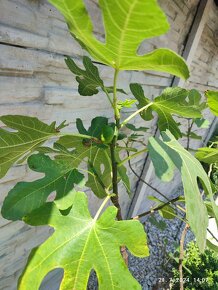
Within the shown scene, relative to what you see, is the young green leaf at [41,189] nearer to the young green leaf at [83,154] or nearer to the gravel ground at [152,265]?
the young green leaf at [83,154]

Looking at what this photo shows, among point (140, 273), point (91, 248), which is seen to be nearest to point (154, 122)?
point (140, 273)

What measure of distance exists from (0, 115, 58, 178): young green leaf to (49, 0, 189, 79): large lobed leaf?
252 millimetres

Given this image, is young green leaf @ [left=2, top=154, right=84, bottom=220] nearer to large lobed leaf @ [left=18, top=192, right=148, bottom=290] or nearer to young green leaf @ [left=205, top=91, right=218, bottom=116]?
large lobed leaf @ [left=18, top=192, right=148, bottom=290]

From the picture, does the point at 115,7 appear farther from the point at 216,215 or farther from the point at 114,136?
the point at 216,215

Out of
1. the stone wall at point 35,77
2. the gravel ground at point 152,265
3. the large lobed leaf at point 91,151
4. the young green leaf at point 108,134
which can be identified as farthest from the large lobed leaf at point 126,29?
the gravel ground at point 152,265

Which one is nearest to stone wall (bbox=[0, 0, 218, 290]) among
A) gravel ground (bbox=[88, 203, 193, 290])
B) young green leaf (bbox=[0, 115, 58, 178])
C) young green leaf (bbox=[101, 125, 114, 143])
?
young green leaf (bbox=[0, 115, 58, 178])

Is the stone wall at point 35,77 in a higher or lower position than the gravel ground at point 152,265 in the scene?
higher

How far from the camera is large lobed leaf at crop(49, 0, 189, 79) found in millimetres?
372

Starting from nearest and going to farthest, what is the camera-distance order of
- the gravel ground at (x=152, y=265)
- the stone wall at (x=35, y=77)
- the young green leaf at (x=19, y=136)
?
the young green leaf at (x=19, y=136), the stone wall at (x=35, y=77), the gravel ground at (x=152, y=265)

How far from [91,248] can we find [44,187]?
0.18m

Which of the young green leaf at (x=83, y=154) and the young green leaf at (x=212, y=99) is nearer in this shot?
the young green leaf at (x=212, y=99)

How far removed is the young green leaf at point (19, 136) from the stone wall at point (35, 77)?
45 centimetres

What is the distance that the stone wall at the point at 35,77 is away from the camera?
1.08 m

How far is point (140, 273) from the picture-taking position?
2.95 meters
